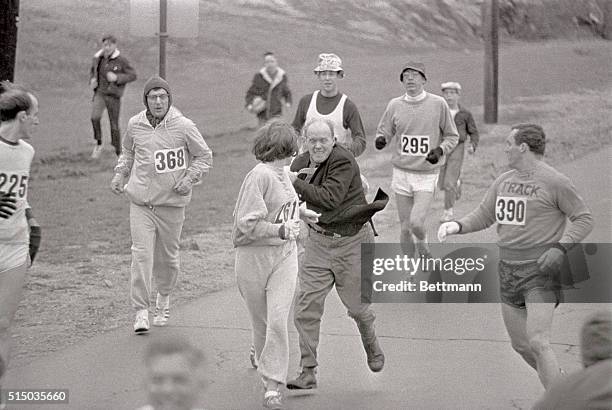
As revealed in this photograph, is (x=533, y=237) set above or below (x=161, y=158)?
below

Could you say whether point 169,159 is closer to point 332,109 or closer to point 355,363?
point 332,109

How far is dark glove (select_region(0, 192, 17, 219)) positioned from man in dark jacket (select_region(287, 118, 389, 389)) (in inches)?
61.8

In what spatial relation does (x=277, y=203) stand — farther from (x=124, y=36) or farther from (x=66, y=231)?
(x=124, y=36)

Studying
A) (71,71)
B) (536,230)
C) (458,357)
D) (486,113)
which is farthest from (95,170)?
(536,230)

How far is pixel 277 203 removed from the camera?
620 centimetres

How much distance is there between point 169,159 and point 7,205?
213 cm

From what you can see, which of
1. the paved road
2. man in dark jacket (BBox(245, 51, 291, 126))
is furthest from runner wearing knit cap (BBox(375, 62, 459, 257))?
man in dark jacket (BBox(245, 51, 291, 126))

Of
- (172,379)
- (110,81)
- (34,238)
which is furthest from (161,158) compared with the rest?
(110,81)

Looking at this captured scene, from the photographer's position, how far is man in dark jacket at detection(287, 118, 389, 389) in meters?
6.52

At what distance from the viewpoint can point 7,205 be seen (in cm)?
588

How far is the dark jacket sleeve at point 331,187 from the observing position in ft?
21.3

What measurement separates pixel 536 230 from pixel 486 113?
15.1 meters

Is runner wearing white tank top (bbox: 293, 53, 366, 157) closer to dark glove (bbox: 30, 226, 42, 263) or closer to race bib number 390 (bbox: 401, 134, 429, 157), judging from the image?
race bib number 390 (bbox: 401, 134, 429, 157)

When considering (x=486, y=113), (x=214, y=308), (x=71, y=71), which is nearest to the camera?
(x=214, y=308)
